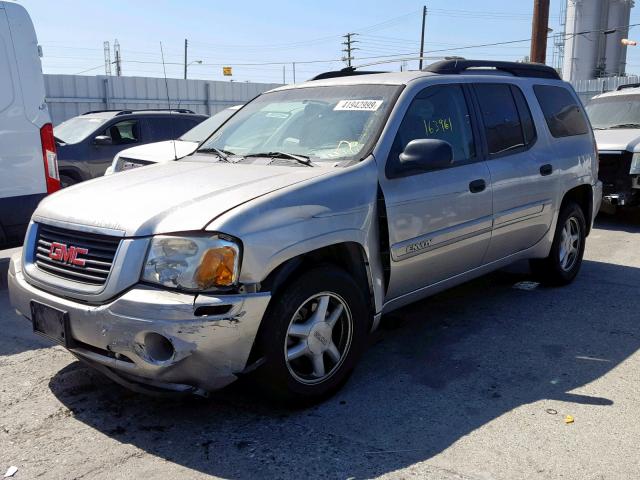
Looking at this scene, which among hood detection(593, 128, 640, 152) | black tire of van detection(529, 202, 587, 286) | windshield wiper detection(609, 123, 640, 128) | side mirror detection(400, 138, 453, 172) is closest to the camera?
side mirror detection(400, 138, 453, 172)

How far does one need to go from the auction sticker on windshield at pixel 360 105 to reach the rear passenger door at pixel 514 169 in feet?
3.35

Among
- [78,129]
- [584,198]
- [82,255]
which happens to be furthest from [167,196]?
[78,129]

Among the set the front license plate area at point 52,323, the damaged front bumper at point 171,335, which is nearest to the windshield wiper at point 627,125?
the damaged front bumper at point 171,335

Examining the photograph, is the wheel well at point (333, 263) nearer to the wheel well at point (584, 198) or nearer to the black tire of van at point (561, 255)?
the black tire of van at point (561, 255)

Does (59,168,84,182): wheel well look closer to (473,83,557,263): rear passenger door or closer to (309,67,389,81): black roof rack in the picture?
(309,67,389,81): black roof rack

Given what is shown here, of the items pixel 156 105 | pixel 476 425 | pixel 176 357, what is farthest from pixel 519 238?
pixel 156 105

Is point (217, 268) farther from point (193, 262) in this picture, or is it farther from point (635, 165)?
point (635, 165)

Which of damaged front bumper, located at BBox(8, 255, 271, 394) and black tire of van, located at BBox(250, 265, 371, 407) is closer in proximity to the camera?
damaged front bumper, located at BBox(8, 255, 271, 394)

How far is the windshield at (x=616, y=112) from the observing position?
32.5 ft

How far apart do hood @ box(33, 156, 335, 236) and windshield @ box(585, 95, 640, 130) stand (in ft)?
26.1

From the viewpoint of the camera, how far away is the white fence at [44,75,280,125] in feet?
66.5

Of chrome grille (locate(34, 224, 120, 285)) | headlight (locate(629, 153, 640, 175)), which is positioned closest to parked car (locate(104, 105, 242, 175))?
chrome grille (locate(34, 224, 120, 285))

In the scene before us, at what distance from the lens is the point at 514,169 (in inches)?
191

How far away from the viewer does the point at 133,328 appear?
2975 millimetres
